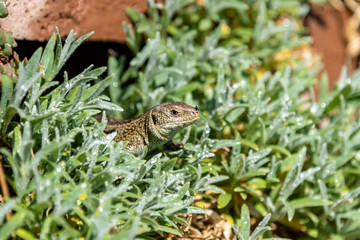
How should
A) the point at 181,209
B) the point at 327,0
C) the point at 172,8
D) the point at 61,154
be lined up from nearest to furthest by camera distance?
the point at 61,154 → the point at 181,209 → the point at 172,8 → the point at 327,0

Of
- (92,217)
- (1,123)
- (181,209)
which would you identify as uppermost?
(1,123)

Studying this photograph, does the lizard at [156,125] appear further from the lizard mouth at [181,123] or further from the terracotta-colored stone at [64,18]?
the terracotta-colored stone at [64,18]

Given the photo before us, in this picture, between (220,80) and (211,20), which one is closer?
(220,80)

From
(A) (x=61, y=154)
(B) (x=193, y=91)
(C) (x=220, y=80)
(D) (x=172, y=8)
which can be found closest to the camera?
(A) (x=61, y=154)

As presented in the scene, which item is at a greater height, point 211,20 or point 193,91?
point 211,20

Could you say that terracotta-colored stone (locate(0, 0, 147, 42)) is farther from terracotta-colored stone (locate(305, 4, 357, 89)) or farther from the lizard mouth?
terracotta-colored stone (locate(305, 4, 357, 89))

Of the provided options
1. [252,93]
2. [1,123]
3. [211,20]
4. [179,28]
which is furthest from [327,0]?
[1,123]

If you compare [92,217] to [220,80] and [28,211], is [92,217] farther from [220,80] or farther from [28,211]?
[220,80]

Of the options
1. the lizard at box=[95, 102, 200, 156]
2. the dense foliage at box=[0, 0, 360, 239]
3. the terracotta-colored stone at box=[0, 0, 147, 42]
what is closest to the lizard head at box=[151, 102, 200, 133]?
the lizard at box=[95, 102, 200, 156]
